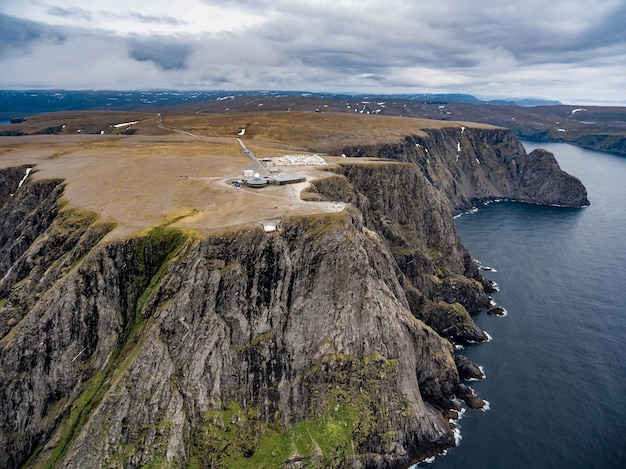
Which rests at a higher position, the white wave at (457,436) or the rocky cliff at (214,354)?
the rocky cliff at (214,354)

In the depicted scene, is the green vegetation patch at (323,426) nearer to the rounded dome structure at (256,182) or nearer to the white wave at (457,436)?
the white wave at (457,436)

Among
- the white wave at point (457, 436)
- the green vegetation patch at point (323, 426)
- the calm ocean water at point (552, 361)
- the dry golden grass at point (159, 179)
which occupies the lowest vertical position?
the white wave at point (457, 436)

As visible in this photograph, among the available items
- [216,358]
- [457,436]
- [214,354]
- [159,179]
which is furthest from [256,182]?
[457,436]

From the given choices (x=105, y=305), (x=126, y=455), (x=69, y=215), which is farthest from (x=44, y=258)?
(x=126, y=455)

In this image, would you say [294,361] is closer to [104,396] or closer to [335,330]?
[335,330]

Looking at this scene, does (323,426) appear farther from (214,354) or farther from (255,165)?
(255,165)

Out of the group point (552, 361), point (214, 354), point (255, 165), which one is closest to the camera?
point (214, 354)

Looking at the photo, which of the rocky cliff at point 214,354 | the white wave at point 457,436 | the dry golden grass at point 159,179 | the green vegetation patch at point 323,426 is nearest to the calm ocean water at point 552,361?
the white wave at point 457,436
